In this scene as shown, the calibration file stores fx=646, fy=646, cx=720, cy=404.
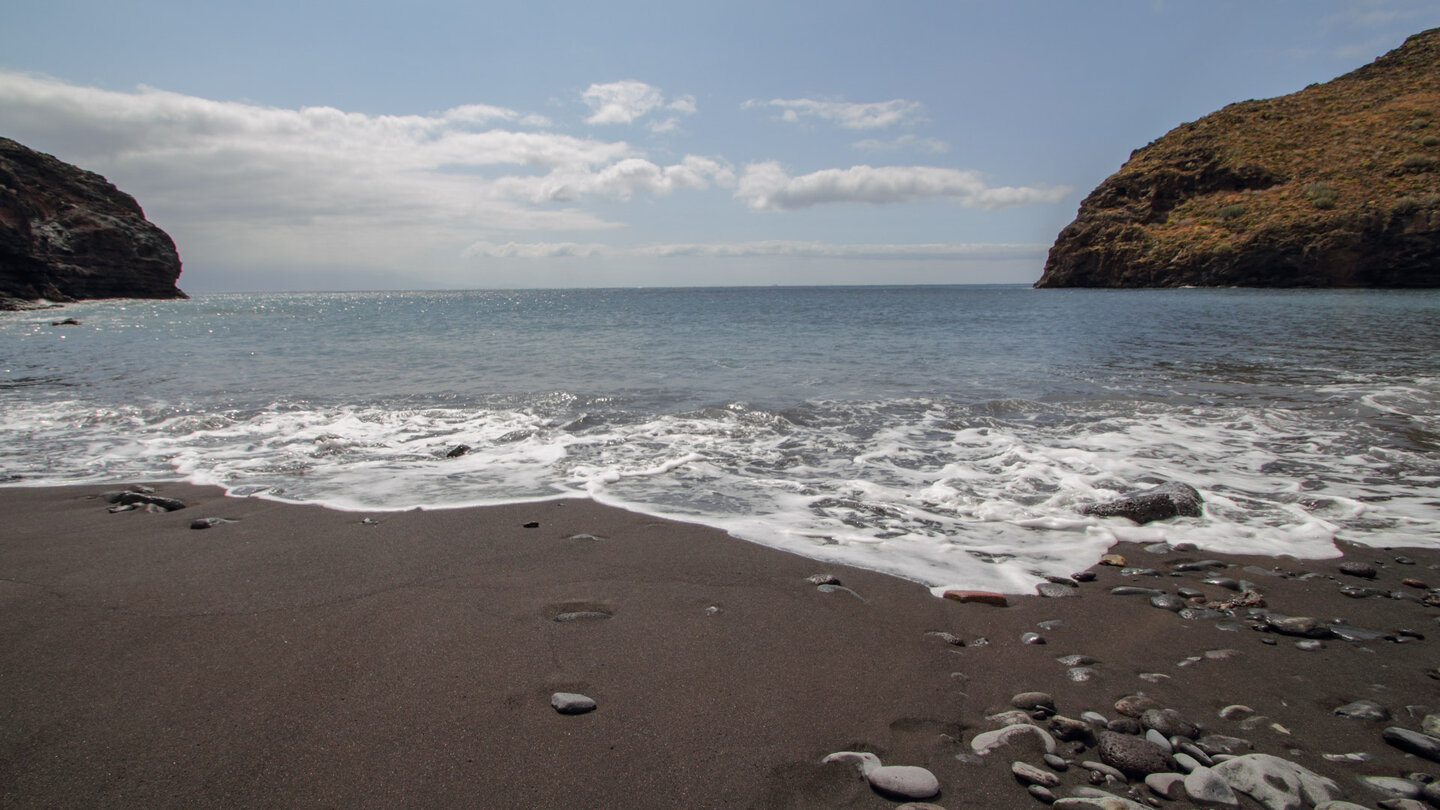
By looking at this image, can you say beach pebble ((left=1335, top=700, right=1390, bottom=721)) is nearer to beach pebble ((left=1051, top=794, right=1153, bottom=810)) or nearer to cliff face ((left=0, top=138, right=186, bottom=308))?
beach pebble ((left=1051, top=794, right=1153, bottom=810))

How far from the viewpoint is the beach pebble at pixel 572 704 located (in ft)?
Result: 8.73

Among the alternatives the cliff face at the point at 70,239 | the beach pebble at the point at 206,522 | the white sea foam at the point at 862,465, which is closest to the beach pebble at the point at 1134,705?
the white sea foam at the point at 862,465

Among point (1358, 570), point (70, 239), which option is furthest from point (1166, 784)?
point (70, 239)

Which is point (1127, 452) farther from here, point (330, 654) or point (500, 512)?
point (330, 654)

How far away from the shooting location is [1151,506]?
212 inches

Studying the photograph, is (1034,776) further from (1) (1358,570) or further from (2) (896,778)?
(1) (1358,570)

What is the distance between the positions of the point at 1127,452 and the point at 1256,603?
421 cm

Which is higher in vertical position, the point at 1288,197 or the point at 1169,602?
the point at 1288,197

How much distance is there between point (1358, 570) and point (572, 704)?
5045 mm

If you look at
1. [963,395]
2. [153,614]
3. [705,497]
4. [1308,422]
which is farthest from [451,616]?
[1308,422]

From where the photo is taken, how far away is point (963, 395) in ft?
38.4

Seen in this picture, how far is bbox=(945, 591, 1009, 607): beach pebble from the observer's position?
382 centimetres

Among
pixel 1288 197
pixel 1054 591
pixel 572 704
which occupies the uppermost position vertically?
pixel 1288 197

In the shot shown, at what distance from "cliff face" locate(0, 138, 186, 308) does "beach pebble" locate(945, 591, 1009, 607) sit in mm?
66616
